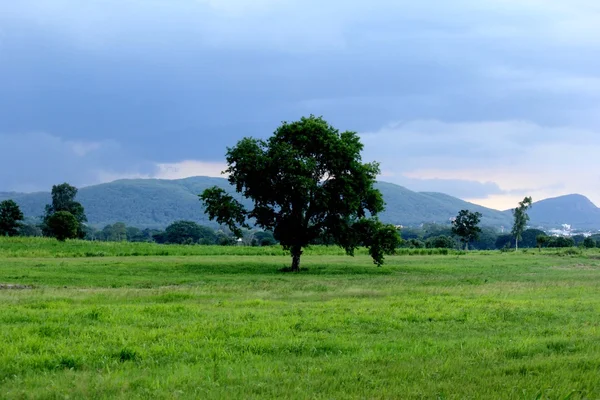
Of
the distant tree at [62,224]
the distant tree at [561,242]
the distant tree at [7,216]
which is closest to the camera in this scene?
the distant tree at [62,224]

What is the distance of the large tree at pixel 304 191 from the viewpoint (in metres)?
41.4

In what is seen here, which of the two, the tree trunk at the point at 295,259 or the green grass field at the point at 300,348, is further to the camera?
the tree trunk at the point at 295,259

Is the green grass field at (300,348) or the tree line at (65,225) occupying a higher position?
the tree line at (65,225)

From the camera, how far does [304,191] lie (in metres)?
40.6

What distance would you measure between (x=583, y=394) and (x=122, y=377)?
711 cm

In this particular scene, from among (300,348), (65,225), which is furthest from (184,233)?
(300,348)

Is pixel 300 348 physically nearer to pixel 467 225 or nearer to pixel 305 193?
pixel 305 193

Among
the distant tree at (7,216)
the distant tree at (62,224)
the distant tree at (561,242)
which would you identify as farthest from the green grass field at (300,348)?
the distant tree at (561,242)

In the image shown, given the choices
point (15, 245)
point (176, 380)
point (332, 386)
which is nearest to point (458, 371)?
point (332, 386)

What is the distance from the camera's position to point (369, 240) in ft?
145

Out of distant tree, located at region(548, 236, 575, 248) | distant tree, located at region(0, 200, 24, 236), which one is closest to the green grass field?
distant tree, located at region(0, 200, 24, 236)

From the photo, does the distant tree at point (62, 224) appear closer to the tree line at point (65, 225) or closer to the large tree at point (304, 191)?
the tree line at point (65, 225)

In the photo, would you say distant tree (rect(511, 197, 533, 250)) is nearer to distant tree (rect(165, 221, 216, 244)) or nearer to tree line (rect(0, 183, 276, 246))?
tree line (rect(0, 183, 276, 246))

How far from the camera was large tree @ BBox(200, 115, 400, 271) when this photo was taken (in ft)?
136
